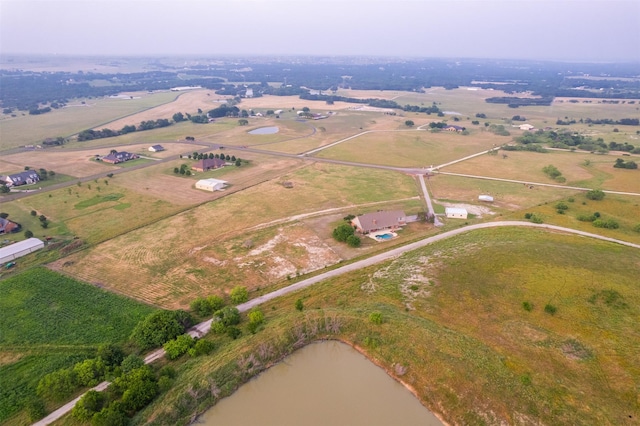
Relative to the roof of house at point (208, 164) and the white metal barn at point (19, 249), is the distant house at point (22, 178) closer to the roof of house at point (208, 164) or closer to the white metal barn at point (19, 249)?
the white metal barn at point (19, 249)

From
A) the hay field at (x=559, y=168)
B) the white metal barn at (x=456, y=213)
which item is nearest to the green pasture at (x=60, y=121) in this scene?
the white metal barn at (x=456, y=213)

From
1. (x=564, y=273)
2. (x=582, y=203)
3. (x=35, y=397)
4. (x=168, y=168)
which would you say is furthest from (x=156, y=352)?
(x=582, y=203)

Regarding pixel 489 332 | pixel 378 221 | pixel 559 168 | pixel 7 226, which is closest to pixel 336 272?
pixel 378 221

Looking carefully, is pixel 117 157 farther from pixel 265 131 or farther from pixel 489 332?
pixel 489 332

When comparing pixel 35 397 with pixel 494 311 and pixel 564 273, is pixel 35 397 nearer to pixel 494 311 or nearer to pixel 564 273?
pixel 494 311

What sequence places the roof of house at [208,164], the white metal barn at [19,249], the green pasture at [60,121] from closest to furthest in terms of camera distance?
the white metal barn at [19,249], the roof of house at [208,164], the green pasture at [60,121]

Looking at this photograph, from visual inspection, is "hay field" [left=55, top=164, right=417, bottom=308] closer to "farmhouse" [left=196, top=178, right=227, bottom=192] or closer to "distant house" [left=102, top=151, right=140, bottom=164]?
"farmhouse" [left=196, top=178, right=227, bottom=192]
